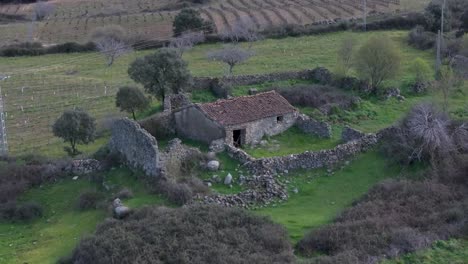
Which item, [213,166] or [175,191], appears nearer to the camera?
[175,191]

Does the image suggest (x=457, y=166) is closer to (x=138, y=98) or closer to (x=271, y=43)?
(x=138, y=98)

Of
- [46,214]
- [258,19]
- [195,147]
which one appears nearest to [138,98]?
[195,147]

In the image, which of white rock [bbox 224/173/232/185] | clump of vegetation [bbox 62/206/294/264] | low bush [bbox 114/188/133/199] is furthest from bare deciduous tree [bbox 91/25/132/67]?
clump of vegetation [bbox 62/206/294/264]

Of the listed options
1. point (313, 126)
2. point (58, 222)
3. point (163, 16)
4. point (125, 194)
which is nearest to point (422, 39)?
point (313, 126)

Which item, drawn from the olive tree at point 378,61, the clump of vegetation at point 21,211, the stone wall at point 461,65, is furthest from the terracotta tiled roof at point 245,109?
the stone wall at point 461,65

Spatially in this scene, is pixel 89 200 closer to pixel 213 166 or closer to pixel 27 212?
pixel 27 212
